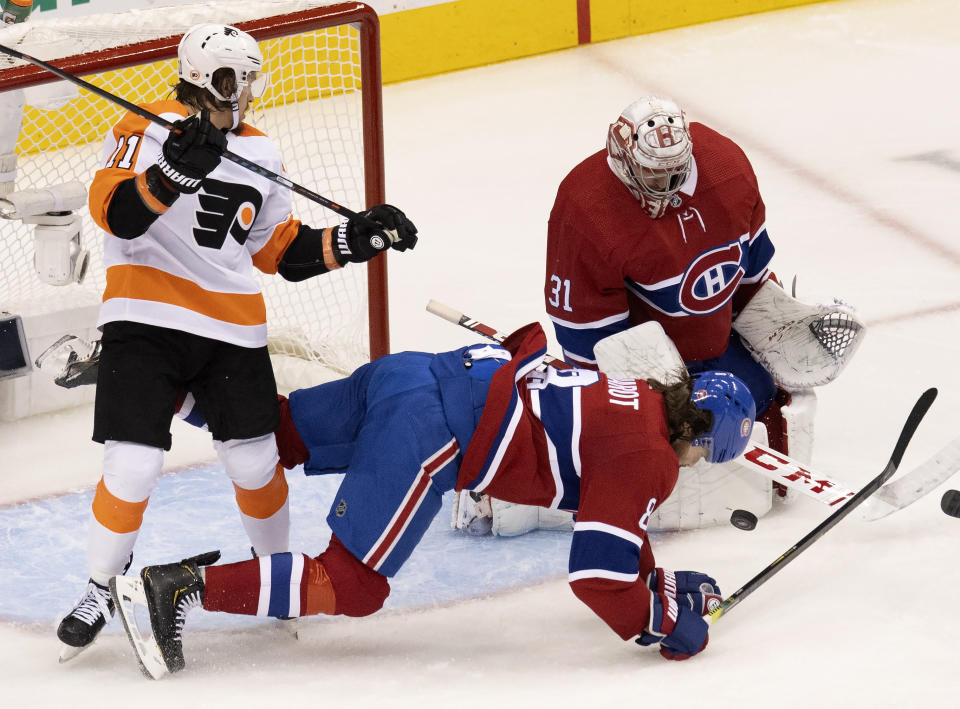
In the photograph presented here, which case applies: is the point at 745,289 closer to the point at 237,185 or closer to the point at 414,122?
the point at 237,185

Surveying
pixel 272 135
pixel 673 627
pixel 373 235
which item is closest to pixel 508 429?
pixel 673 627

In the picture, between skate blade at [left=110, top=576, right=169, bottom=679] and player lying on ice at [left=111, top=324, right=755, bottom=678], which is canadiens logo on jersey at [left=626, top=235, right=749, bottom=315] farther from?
skate blade at [left=110, top=576, right=169, bottom=679]

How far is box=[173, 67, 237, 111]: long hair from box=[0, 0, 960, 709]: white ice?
40.4 inches

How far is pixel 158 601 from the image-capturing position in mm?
2791

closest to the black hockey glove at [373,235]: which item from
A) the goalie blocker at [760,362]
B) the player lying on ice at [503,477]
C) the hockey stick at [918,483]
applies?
the player lying on ice at [503,477]

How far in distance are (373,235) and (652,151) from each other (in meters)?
0.61

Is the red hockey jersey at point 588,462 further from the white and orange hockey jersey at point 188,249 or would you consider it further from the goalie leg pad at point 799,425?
the goalie leg pad at point 799,425

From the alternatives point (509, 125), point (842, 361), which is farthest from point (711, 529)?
point (509, 125)

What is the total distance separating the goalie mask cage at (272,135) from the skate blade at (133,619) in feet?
4.18

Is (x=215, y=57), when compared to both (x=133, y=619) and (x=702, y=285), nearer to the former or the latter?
(x=133, y=619)

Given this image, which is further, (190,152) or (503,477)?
(503,477)

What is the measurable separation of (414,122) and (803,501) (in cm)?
309

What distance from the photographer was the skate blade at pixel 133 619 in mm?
2793

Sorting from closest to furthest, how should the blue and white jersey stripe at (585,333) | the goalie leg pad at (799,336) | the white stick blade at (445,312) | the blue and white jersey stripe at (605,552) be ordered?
the blue and white jersey stripe at (605,552) → the blue and white jersey stripe at (585,333) → the goalie leg pad at (799,336) → the white stick blade at (445,312)
